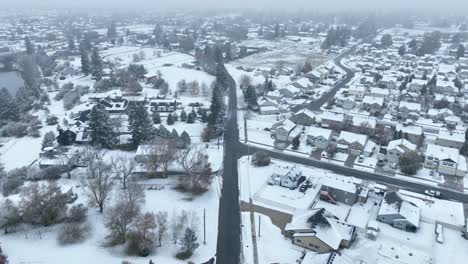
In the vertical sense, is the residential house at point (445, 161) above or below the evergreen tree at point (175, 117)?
above

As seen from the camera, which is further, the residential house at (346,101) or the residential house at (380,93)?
the residential house at (380,93)

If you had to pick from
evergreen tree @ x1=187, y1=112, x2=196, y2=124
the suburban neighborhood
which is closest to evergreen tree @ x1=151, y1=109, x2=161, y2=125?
the suburban neighborhood

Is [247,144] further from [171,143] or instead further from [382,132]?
[382,132]

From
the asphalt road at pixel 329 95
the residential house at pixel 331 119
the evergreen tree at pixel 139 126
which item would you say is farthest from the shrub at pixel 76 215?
the asphalt road at pixel 329 95

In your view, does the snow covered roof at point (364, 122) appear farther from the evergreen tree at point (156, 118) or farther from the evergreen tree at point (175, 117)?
the evergreen tree at point (156, 118)

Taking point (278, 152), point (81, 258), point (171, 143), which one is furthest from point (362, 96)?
point (81, 258)

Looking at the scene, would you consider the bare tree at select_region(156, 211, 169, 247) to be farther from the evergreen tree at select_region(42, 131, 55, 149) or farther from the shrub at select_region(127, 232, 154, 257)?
the evergreen tree at select_region(42, 131, 55, 149)

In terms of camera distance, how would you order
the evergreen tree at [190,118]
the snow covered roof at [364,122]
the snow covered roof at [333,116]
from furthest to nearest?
the evergreen tree at [190,118], the snow covered roof at [333,116], the snow covered roof at [364,122]
